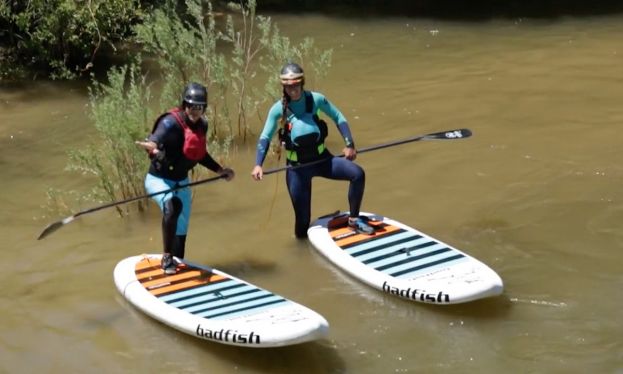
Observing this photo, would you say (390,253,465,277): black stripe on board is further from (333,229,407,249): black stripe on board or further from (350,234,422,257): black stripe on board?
(333,229,407,249): black stripe on board

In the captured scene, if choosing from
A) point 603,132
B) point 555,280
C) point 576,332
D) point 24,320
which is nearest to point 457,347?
point 576,332

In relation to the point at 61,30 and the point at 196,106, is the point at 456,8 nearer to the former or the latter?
the point at 61,30

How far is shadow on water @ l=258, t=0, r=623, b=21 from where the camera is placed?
15.1 m

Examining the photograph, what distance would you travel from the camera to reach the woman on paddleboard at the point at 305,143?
6520 mm

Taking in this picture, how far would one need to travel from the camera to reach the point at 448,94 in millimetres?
10562

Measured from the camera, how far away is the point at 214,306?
5.63 m

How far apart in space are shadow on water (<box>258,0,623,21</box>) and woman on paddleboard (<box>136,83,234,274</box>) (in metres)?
9.96

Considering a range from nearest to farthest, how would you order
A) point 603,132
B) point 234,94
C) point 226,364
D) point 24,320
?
point 226,364
point 24,320
point 603,132
point 234,94

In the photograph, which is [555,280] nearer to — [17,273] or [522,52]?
[17,273]

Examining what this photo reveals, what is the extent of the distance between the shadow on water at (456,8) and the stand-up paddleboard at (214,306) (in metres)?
10.2

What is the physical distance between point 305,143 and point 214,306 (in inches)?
61.4

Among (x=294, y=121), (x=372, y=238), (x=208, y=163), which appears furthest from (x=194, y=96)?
(x=372, y=238)

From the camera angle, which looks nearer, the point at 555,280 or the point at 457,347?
the point at 457,347

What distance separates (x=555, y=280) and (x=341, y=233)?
64.1 inches
